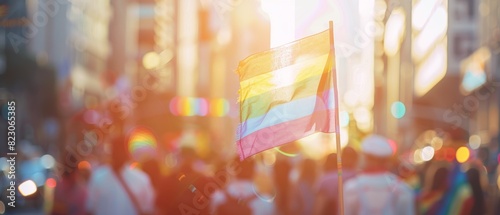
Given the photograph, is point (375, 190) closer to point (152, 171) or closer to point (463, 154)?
point (152, 171)

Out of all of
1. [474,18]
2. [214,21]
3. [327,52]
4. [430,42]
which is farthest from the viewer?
[214,21]

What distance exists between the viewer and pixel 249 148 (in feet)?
18.1

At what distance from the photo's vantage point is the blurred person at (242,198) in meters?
7.34

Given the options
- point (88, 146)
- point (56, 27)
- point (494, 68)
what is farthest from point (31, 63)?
point (88, 146)

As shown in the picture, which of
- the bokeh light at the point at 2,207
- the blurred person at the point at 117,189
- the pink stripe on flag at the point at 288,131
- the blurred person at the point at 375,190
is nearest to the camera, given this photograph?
the pink stripe on flag at the point at 288,131

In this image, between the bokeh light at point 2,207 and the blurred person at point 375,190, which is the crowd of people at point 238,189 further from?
the bokeh light at point 2,207

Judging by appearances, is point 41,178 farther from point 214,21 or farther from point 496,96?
point 214,21

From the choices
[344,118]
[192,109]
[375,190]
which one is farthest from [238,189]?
[192,109]

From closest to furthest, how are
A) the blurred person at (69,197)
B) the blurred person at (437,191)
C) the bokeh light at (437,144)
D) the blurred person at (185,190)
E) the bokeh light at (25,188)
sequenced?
the blurred person at (185,190), the blurred person at (69,197), the blurred person at (437,191), the bokeh light at (25,188), the bokeh light at (437,144)

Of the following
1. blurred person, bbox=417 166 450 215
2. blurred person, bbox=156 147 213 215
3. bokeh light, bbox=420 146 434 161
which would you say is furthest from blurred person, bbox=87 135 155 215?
bokeh light, bbox=420 146 434 161

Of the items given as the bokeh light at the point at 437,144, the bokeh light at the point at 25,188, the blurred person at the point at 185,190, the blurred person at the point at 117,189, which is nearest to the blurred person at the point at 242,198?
the blurred person at the point at 185,190

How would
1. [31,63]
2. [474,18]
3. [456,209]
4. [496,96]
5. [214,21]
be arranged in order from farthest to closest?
1. [214,21]
2. [474,18]
3. [496,96]
4. [31,63]
5. [456,209]

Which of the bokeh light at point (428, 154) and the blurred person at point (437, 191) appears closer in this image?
the blurred person at point (437, 191)

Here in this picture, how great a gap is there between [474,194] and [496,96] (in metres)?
30.5
